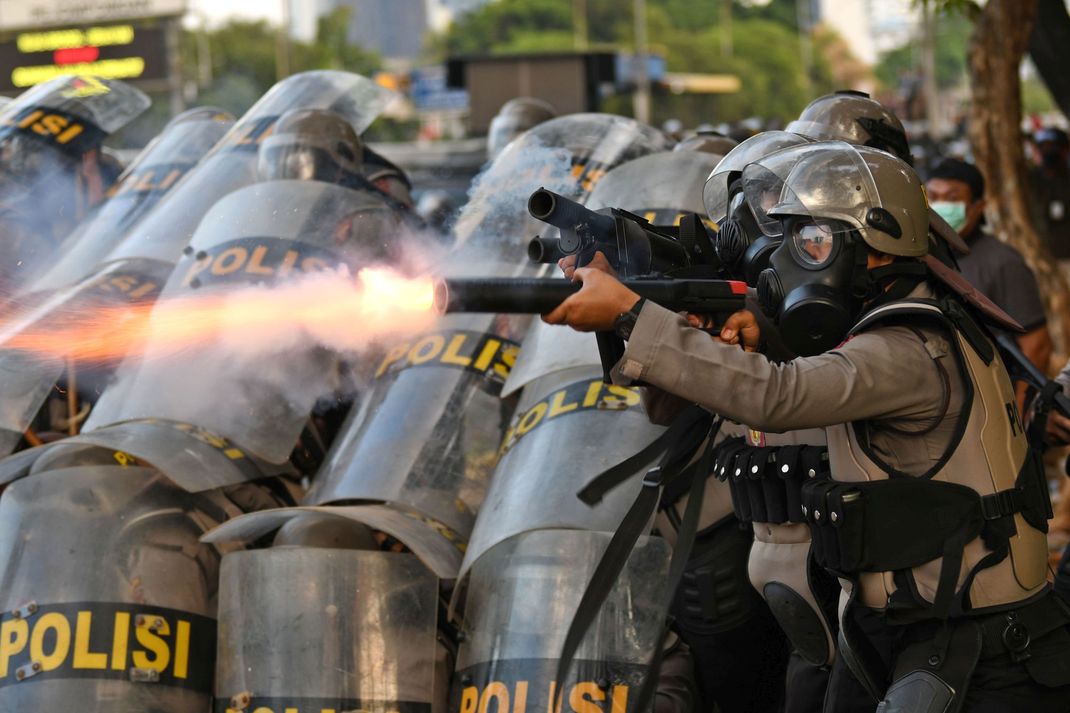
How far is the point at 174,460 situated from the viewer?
5.48 meters

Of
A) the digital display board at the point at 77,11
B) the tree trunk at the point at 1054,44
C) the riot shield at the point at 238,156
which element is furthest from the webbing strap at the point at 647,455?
the digital display board at the point at 77,11

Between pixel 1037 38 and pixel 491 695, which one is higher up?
pixel 1037 38

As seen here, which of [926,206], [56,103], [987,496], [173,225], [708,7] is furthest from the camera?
[708,7]

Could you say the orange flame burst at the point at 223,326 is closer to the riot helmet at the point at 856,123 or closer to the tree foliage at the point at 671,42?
the riot helmet at the point at 856,123

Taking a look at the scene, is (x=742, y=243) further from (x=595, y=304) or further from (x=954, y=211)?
(x=954, y=211)

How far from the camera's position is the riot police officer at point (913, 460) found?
352cm

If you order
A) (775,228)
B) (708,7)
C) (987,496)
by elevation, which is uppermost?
(775,228)

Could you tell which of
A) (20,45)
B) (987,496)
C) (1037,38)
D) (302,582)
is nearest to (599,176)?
(302,582)

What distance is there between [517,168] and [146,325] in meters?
1.83

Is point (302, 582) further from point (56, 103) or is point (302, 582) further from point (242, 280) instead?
point (56, 103)

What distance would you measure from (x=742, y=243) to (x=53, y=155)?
5201mm

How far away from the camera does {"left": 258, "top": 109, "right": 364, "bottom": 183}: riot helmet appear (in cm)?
705

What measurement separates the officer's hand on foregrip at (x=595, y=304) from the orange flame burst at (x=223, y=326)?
104 inches

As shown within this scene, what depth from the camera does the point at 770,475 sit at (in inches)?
171
